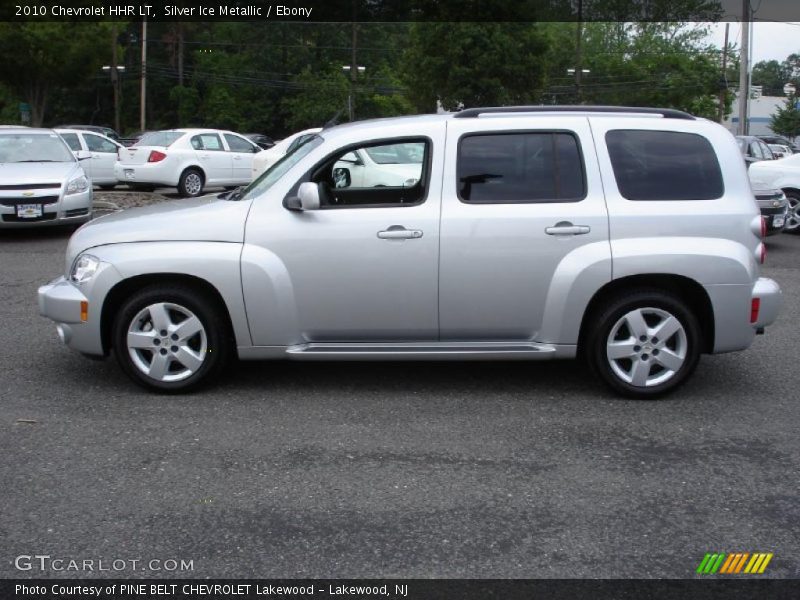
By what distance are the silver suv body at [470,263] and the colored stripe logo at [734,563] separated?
6.89 feet

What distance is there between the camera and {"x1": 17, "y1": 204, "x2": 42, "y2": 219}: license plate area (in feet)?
42.4

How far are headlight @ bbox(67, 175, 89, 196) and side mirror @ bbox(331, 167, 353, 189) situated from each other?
325 inches

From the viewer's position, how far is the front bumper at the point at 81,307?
586 centimetres

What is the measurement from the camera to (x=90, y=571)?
3.68 meters

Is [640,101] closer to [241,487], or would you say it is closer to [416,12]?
[416,12]

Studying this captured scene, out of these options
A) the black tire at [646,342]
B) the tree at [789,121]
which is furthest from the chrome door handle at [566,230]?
the tree at [789,121]

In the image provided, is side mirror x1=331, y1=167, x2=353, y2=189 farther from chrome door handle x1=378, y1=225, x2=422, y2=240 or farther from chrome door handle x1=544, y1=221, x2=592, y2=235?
chrome door handle x1=544, y1=221, x2=592, y2=235

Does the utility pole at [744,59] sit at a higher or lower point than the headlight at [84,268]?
higher

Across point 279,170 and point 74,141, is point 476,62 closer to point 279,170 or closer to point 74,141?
point 74,141

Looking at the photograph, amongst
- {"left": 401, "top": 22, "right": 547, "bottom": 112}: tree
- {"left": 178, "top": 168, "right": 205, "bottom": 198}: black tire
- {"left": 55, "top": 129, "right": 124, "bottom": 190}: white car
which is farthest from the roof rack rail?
{"left": 401, "top": 22, "right": 547, "bottom": 112}: tree

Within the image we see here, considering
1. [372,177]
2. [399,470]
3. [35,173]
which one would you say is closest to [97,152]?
[35,173]

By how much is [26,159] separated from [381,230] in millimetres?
9788

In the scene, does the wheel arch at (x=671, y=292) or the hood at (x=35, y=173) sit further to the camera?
the hood at (x=35, y=173)

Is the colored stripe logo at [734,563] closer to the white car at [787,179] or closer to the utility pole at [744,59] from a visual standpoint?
the white car at [787,179]
